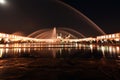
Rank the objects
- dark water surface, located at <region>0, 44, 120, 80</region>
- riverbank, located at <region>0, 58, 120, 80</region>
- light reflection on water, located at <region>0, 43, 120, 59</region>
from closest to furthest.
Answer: riverbank, located at <region>0, 58, 120, 80</region> < dark water surface, located at <region>0, 44, 120, 80</region> < light reflection on water, located at <region>0, 43, 120, 59</region>

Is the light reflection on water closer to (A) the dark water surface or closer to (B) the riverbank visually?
(A) the dark water surface

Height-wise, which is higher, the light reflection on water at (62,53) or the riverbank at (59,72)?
the light reflection on water at (62,53)

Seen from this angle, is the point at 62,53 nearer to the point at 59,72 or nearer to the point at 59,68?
the point at 59,68

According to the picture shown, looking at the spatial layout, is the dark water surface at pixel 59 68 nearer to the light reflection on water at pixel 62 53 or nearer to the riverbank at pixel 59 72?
the riverbank at pixel 59 72

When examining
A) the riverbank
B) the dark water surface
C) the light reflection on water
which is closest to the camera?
the riverbank

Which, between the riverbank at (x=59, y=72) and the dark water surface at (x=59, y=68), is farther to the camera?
the dark water surface at (x=59, y=68)

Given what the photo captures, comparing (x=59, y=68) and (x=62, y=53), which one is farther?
(x=62, y=53)

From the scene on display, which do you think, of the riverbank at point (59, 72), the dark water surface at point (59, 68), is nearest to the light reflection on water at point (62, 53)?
the dark water surface at point (59, 68)

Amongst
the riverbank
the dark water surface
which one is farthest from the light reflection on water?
the riverbank

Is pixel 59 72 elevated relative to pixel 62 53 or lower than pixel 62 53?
lower

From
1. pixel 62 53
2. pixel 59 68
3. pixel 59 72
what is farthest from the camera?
pixel 62 53

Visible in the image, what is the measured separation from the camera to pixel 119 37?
148m

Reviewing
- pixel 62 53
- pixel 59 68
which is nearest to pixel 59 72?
pixel 59 68

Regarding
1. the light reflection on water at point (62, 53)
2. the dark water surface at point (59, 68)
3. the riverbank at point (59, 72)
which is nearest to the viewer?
the riverbank at point (59, 72)
